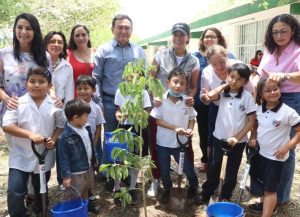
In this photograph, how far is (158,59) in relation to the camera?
4070 mm

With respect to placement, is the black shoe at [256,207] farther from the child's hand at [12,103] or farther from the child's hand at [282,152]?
the child's hand at [12,103]

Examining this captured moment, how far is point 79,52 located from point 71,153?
5.85 feet

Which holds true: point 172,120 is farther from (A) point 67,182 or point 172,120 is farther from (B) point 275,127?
(A) point 67,182

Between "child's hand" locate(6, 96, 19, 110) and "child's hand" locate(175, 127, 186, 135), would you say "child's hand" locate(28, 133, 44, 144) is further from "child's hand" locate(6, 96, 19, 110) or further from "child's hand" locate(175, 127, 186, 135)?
"child's hand" locate(175, 127, 186, 135)

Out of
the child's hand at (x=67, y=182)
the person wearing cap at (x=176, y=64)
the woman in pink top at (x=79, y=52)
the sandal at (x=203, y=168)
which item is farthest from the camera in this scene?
the sandal at (x=203, y=168)

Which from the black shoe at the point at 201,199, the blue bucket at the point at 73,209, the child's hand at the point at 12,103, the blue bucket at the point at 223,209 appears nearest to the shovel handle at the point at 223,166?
the blue bucket at the point at 223,209

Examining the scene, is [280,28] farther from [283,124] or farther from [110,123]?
[110,123]

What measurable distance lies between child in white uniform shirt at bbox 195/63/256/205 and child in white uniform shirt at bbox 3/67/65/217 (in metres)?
1.68

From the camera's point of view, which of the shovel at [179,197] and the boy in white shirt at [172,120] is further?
the boy in white shirt at [172,120]

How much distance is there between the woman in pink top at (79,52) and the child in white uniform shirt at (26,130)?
3.91ft

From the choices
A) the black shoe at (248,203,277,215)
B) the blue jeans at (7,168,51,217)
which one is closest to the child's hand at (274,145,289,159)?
the black shoe at (248,203,277,215)

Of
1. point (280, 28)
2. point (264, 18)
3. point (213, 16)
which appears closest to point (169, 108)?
point (280, 28)

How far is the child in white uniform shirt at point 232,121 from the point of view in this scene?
10.9ft

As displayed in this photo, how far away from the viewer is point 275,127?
3059 mm
